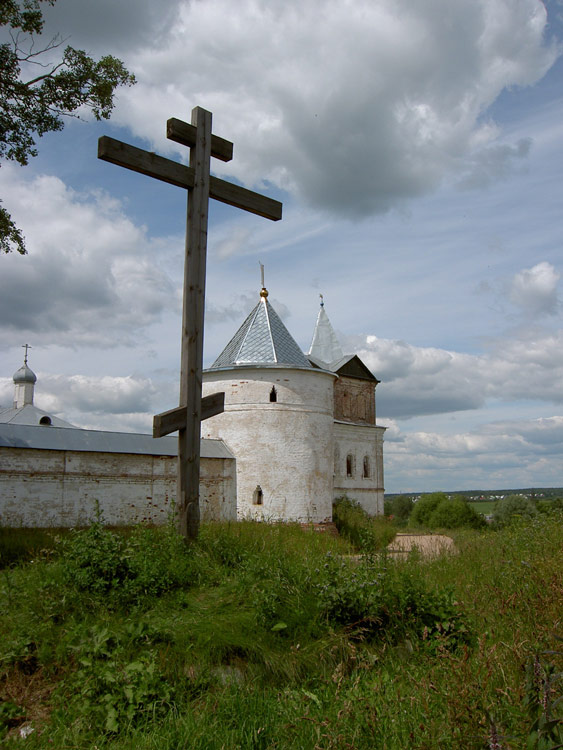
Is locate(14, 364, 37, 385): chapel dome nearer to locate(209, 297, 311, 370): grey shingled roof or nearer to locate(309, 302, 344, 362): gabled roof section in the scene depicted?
locate(209, 297, 311, 370): grey shingled roof

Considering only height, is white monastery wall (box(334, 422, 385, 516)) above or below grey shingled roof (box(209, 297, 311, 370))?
below

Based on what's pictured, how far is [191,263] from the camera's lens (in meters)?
7.05

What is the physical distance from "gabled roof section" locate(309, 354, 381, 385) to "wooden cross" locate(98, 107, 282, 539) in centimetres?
2660

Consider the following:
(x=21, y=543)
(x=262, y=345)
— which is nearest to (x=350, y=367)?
(x=262, y=345)

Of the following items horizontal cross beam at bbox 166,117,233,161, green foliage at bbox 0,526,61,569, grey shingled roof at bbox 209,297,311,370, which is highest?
grey shingled roof at bbox 209,297,311,370

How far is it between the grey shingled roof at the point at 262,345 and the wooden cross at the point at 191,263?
1252 cm

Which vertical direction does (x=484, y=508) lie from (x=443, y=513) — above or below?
below

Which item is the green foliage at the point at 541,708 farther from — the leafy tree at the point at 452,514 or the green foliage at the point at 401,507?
the green foliage at the point at 401,507

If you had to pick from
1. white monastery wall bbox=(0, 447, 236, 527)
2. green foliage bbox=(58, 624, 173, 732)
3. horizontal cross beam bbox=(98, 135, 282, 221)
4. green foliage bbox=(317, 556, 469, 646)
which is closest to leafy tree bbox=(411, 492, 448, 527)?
white monastery wall bbox=(0, 447, 236, 527)

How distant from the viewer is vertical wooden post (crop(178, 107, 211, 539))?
6742mm

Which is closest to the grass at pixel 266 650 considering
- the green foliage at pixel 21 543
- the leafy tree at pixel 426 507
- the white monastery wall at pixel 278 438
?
the green foliage at pixel 21 543

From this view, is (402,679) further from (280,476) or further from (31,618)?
(280,476)

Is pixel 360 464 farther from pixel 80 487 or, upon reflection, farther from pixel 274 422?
pixel 80 487

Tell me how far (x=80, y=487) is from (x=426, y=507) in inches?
1543
